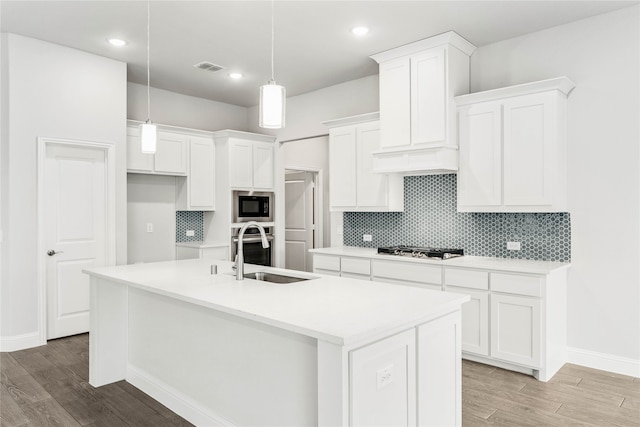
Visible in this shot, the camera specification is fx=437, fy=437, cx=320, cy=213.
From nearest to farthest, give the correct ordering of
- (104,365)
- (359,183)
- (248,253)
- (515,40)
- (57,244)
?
(104,365) → (515,40) → (57,244) → (359,183) → (248,253)

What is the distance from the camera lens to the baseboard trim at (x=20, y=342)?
156 inches

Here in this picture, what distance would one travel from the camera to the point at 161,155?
5.32m

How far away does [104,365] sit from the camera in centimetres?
321

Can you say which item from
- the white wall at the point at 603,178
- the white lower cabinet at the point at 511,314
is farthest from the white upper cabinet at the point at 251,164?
the white wall at the point at 603,178

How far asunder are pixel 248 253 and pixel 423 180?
8.23ft

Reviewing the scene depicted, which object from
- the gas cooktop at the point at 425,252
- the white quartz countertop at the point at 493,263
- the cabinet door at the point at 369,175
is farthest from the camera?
the cabinet door at the point at 369,175

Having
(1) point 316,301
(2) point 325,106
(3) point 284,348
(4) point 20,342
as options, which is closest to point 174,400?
(3) point 284,348

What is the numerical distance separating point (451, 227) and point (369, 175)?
1005 millimetres

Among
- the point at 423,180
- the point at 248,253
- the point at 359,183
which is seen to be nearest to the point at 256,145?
the point at 248,253

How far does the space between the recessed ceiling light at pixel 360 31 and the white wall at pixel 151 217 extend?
3.15 metres

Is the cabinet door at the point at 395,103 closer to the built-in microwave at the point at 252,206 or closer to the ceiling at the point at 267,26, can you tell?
the ceiling at the point at 267,26

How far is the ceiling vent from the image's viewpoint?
470 centimetres

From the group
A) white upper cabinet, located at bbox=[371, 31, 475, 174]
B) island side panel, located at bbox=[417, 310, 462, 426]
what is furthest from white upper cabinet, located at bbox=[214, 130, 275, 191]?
island side panel, located at bbox=[417, 310, 462, 426]

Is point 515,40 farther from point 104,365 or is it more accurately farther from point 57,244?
point 57,244
